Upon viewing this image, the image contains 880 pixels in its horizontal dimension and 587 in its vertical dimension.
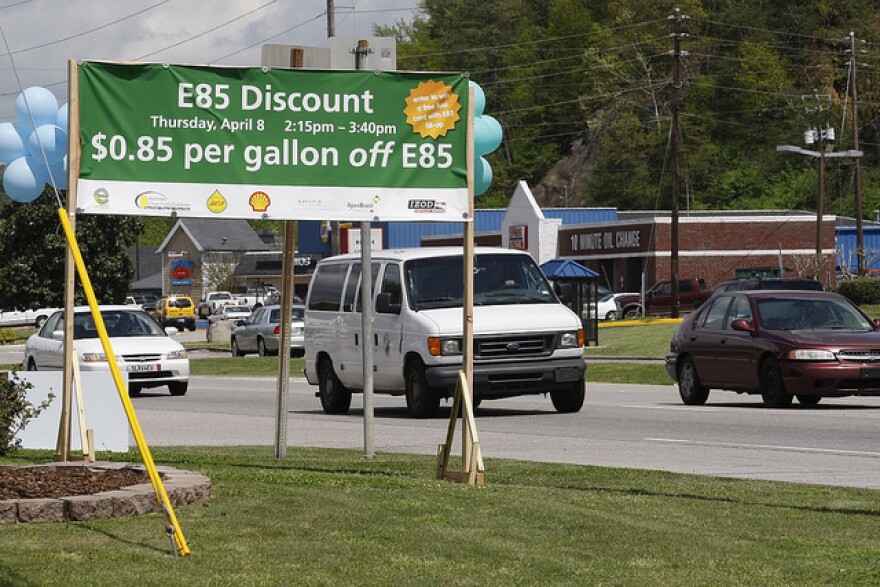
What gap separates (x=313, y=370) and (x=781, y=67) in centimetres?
9998

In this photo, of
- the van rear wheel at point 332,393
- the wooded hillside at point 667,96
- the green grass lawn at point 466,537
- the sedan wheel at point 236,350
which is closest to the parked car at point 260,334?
the sedan wheel at point 236,350

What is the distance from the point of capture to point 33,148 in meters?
18.0

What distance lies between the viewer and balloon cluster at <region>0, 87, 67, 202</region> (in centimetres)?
1784

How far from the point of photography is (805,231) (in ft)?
254

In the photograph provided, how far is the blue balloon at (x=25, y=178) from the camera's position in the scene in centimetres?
1822

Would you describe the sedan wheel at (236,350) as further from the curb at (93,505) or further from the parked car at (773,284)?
the curb at (93,505)

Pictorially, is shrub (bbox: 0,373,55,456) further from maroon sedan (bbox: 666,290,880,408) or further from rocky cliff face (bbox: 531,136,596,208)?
rocky cliff face (bbox: 531,136,596,208)

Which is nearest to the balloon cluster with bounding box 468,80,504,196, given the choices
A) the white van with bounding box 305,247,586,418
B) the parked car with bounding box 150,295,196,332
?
A: the white van with bounding box 305,247,586,418

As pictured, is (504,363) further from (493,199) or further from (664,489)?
(493,199)

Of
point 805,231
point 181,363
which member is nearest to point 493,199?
point 805,231

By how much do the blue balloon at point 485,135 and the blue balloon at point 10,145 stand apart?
17.9ft

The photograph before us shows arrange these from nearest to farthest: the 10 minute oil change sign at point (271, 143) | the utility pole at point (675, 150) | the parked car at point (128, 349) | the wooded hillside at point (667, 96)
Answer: the 10 minute oil change sign at point (271, 143) < the parked car at point (128, 349) < the utility pole at point (675, 150) < the wooded hillside at point (667, 96)

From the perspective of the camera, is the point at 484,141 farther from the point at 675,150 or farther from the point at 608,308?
the point at 608,308

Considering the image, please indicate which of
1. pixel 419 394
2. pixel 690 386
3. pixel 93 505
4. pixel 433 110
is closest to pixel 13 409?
pixel 433 110
